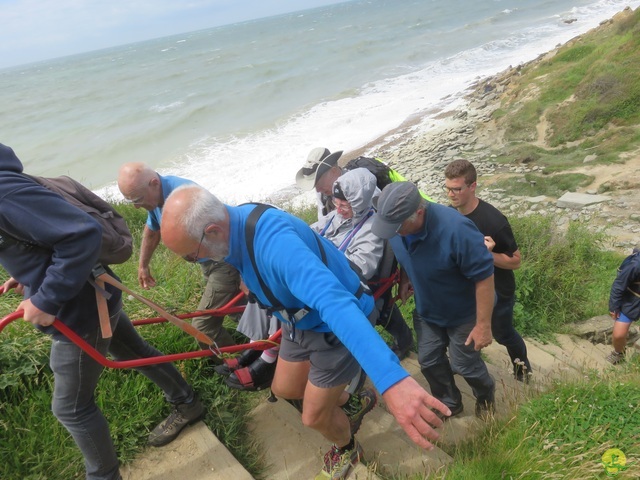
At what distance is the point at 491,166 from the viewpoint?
12141 millimetres

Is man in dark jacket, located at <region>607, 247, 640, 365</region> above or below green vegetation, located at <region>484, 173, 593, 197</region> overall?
above

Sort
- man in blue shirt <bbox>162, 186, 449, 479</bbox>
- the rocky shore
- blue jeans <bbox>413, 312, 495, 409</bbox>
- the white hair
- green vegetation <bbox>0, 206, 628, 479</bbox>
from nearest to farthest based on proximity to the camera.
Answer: man in blue shirt <bbox>162, 186, 449, 479</bbox> → the white hair → green vegetation <bbox>0, 206, 628, 479</bbox> → blue jeans <bbox>413, 312, 495, 409</bbox> → the rocky shore

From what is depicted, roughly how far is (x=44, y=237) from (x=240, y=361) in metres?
1.82

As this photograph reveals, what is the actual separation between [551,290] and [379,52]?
34.6 meters

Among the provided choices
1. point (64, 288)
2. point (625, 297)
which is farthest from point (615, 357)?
point (64, 288)

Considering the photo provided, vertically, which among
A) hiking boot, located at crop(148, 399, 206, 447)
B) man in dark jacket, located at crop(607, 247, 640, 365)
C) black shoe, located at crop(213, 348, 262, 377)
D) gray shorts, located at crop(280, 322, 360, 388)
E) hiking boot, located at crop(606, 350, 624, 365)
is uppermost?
gray shorts, located at crop(280, 322, 360, 388)

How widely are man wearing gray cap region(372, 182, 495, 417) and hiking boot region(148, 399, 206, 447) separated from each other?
1.60m

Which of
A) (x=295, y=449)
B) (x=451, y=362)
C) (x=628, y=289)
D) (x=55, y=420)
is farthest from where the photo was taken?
(x=628, y=289)

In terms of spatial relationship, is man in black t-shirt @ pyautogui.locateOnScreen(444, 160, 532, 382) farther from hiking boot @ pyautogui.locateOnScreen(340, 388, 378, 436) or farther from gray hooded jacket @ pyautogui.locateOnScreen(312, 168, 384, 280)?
hiking boot @ pyautogui.locateOnScreen(340, 388, 378, 436)

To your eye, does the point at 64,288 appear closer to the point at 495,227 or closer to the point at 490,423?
the point at 490,423

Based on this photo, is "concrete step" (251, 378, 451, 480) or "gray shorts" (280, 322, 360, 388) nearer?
"gray shorts" (280, 322, 360, 388)

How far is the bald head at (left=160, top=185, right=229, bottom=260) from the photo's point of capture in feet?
6.45

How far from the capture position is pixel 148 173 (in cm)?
323

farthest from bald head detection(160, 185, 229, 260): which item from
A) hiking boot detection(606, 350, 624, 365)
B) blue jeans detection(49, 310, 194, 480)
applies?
hiking boot detection(606, 350, 624, 365)
